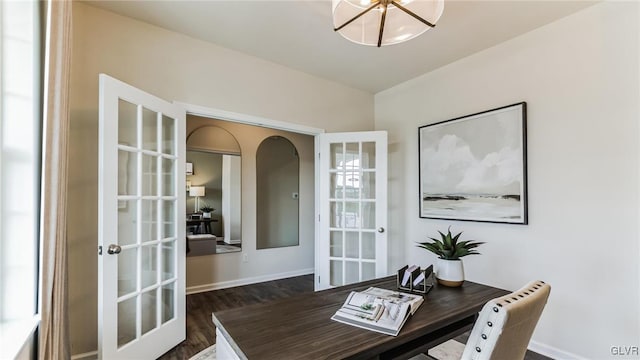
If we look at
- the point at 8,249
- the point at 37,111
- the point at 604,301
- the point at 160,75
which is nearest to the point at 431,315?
the point at 604,301

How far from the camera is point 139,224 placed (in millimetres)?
2143

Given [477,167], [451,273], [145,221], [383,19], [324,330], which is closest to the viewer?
[324,330]

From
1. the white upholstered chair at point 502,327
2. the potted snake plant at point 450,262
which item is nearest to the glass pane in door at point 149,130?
the potted snake plant at point 450,262

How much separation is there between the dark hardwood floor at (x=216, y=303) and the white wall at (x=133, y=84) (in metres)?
0.68

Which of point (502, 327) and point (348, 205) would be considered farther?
point (348, 205)

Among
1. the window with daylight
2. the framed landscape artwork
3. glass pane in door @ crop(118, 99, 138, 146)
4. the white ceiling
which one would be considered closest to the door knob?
the window with daylight

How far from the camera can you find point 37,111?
1.60 m

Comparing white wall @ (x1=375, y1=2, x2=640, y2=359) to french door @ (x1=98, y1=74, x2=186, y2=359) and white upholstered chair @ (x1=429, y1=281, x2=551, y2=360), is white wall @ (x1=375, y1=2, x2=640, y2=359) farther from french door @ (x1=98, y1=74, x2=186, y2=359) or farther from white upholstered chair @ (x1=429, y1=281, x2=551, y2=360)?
french door @ (x1=98, y1=74, x2=186, y2=359)

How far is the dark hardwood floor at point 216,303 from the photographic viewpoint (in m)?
2.42

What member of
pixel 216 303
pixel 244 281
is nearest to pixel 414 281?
pixel 216 303

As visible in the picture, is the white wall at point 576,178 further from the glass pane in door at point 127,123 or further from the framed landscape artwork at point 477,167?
the glass pane in door at point 127,123

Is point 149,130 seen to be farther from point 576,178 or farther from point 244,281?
point 576,178

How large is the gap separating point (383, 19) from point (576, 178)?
191cm

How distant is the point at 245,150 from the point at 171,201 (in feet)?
6.92
